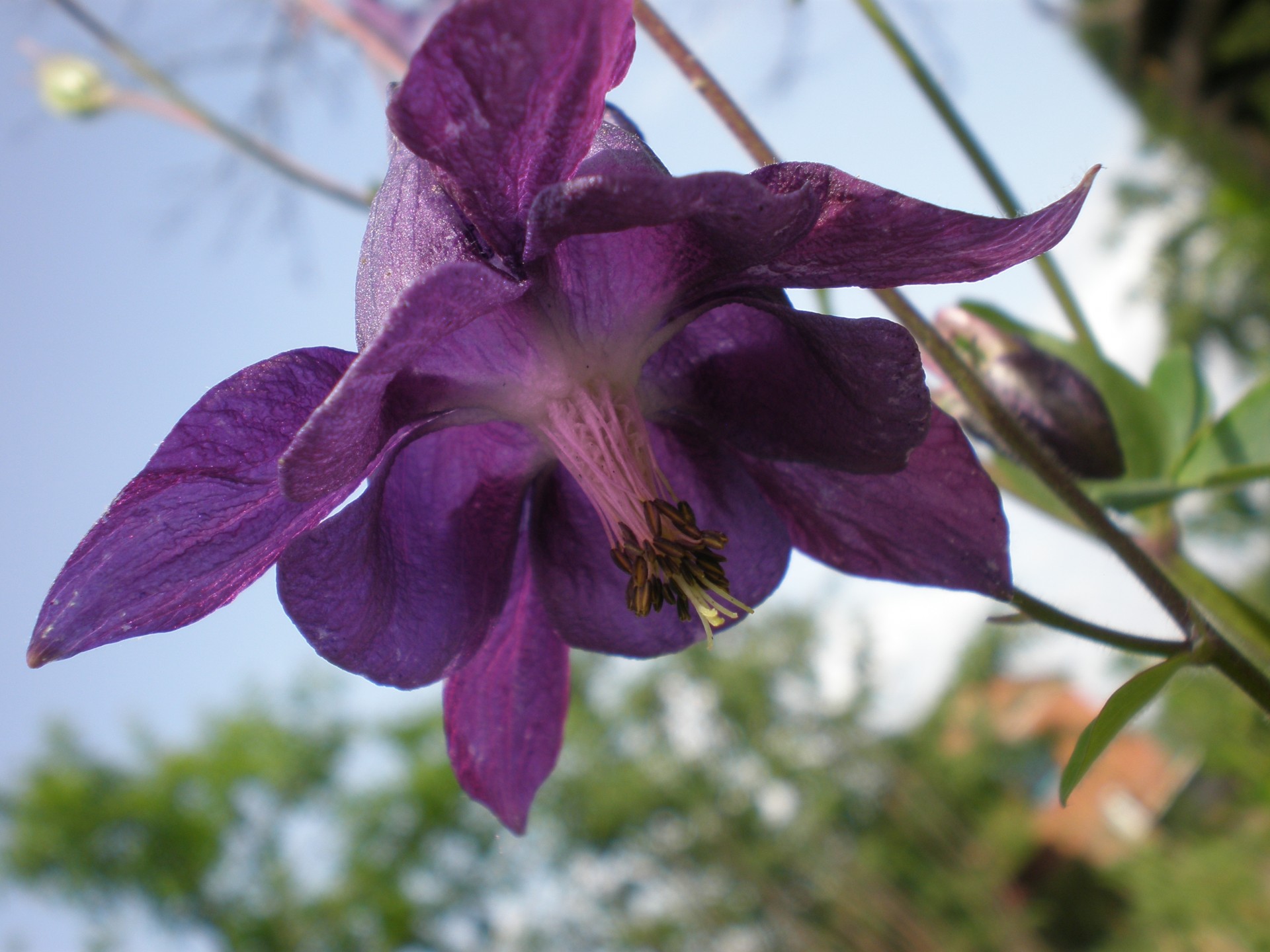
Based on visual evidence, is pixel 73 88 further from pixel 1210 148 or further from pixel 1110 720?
pixel 1210 148

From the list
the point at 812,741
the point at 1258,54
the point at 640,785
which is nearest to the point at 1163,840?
the point at 812,741

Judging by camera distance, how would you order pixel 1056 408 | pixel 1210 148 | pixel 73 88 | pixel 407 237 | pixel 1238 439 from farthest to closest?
pixel 1210 148, pixel 73 88, pixel 1238 439, pixel 1056 408, pixel 407 237

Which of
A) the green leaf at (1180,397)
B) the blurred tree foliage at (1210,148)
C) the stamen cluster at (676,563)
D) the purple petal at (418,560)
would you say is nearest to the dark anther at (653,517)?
the stamen cluster at (676,563)

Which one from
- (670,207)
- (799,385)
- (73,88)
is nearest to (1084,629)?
(799,385)

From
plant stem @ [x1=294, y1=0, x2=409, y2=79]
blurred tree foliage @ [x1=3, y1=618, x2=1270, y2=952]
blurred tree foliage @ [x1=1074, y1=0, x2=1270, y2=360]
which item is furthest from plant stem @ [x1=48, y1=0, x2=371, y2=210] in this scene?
blurred tree foliage @ [x1=3, y1=618, x2=1270, y2=952]

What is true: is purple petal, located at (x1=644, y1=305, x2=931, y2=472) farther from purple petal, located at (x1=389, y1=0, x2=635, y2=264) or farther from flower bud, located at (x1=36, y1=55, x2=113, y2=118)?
flower bud, located at (x1=36, y1=55, x2=113, y2=118)

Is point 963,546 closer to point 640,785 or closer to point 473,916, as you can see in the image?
point 640,785

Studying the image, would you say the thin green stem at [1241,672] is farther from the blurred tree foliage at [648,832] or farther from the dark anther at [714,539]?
the blurred tree foliage at [648,832]
